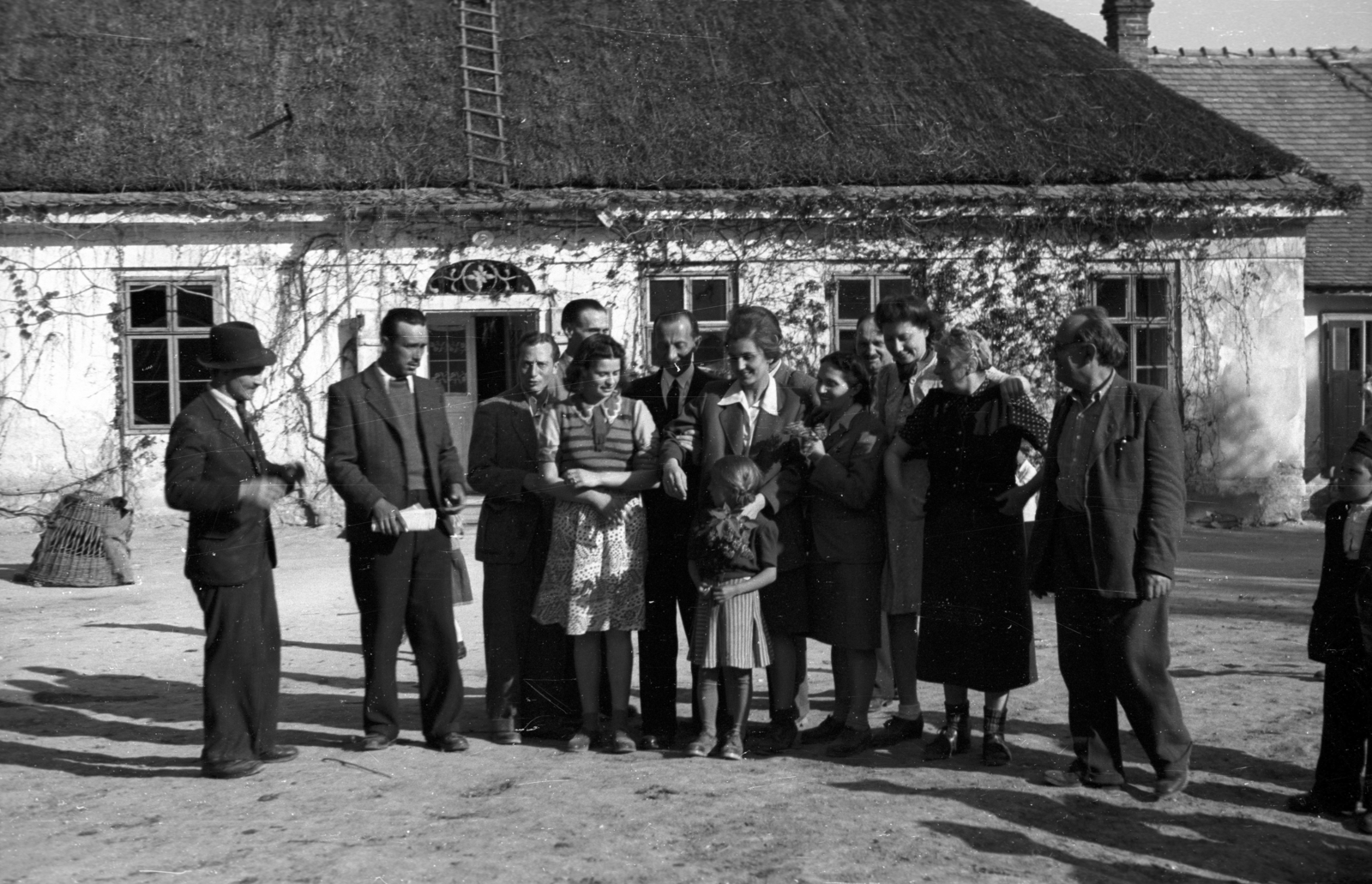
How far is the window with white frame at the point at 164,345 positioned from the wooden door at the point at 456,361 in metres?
2.12

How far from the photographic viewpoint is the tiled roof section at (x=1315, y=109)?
17.4 m

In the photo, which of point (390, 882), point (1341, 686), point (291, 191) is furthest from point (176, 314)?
point (1341, 686)

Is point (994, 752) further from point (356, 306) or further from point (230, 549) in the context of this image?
point (356, 306)

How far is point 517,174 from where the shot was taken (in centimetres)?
1362

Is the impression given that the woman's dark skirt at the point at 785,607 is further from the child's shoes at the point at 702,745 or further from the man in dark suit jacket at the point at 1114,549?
the man in dark suit jacket at the point at 1114,549

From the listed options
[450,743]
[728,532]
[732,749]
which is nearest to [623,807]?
[732,749]

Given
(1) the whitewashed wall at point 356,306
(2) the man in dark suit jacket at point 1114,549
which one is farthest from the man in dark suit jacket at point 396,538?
(1) the whitewashed wall at point 356,306

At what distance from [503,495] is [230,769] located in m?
1.54

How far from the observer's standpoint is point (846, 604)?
586 centimetres

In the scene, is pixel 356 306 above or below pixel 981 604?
above

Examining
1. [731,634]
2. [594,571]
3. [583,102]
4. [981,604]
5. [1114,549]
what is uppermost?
[583,102]

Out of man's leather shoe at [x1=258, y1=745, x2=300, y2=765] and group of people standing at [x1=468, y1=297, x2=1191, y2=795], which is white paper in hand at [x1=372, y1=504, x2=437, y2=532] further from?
man's leather shoe at [x1=258, y1=745, x2=300, y2=765]

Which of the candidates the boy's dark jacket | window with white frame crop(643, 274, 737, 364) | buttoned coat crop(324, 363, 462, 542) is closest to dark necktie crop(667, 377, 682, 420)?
buttoned coat crop(324, 363, 462, 542)

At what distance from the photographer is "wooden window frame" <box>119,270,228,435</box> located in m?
13.1
